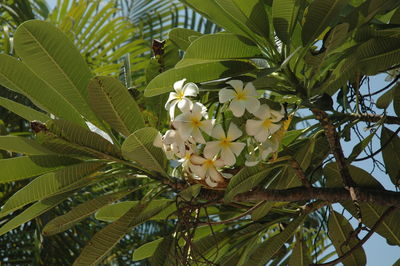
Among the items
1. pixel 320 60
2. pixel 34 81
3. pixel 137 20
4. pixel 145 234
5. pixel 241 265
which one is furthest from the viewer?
pixel 137 20

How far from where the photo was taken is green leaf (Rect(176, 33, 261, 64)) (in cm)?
85

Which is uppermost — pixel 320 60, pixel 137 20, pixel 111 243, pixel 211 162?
pixel 137 20

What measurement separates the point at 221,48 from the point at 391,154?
381mm

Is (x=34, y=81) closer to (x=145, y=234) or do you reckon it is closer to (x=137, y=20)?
(x=145, y=234)

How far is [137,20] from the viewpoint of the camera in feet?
10.6

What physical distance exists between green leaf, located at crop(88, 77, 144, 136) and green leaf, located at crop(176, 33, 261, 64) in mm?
101

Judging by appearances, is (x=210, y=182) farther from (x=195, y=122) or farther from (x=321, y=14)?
(x=321, y=14)

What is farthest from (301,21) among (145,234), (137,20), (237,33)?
(137,20)

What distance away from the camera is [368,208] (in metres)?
1.10

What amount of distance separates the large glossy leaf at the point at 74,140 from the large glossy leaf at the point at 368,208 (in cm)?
32

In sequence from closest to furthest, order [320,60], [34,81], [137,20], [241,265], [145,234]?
[320,60], [34,81], [241,265], [145,234], [137,20]

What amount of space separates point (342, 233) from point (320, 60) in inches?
15.6

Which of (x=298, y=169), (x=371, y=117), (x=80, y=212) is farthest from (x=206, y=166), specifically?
(x=371, y=117)

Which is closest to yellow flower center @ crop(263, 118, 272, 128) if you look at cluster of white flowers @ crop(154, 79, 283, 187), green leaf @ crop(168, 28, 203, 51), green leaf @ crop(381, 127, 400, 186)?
cluster of white flowers @ crop(154, 79, 283, 187)
